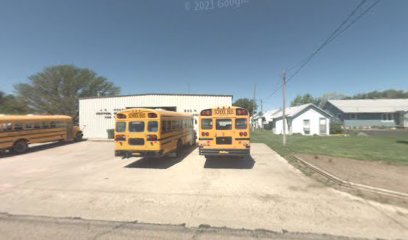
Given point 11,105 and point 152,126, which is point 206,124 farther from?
point 11,105

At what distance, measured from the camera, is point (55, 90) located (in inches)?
1757

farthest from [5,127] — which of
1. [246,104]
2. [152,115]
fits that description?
[246,104]

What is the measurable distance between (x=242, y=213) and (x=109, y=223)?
3.03 metres

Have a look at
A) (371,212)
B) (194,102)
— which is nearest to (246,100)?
(194,102)

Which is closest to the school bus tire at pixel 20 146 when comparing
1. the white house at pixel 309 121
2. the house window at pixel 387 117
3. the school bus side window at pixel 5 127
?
the school bus side window at pixel 5 127

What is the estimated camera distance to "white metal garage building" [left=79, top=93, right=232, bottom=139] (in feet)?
78.2

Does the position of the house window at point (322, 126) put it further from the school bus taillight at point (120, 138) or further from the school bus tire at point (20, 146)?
the school bus tire at point (20, 146)

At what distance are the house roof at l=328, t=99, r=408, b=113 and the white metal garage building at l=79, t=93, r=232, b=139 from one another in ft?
100.0

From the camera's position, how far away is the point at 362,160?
10445mm

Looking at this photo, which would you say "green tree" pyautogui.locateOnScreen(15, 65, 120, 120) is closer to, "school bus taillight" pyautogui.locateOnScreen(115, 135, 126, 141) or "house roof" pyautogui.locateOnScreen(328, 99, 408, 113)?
"school bus taillight" pyautogui.locateOnScreen(115, 135, 126, 141)

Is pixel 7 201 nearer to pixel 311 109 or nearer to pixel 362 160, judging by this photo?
pixel 362 160

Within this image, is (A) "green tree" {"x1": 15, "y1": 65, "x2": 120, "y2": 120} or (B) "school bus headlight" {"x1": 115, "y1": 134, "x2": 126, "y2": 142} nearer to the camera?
(B) "school bus headlight" {"x1": 115, "y1": 134, "x2": 126, "y2": 142}

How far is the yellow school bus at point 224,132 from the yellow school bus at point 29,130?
1383 cm

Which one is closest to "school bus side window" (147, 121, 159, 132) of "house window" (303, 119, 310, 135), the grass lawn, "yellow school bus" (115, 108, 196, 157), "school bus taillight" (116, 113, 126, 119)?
"yellow school bus" (115, 108, 196, 157)
